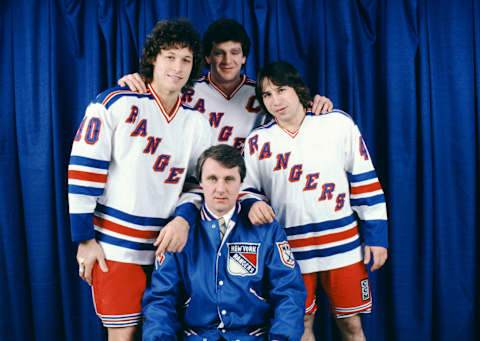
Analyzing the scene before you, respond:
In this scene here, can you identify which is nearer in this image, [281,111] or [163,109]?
[163,109]

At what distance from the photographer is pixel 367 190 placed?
1.74 m

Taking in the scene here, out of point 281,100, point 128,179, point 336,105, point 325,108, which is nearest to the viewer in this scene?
point 128,179

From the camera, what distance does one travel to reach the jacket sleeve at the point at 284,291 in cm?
137

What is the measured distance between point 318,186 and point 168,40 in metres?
0.91

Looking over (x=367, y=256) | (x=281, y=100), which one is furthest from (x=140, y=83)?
(x=367, y=256)

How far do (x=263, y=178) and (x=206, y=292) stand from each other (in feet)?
2.01

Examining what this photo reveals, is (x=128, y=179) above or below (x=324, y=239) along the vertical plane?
above

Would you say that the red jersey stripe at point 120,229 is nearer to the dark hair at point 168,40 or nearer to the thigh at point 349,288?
the dark hair at point 168,40

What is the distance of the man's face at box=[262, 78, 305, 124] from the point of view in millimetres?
1685

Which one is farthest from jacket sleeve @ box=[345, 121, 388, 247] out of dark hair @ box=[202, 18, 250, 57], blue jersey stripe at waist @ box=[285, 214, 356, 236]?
dark hair @ box=[202, 18, 250, 57]

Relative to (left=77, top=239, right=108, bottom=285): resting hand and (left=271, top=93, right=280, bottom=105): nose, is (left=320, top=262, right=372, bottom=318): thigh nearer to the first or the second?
(left=271, top=93, right=280, bottom=105): nose

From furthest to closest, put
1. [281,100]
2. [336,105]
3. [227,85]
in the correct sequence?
[336,105] < [227,85] < [281,100]

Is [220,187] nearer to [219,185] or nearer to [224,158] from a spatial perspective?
[219,185]

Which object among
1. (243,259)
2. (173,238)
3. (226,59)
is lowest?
(243,259)
